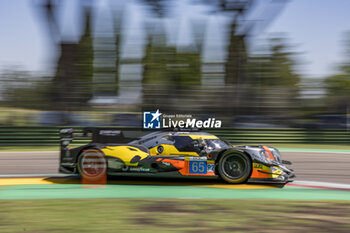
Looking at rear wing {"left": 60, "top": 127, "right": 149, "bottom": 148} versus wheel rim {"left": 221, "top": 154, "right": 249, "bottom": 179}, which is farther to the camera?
rear wing {"left": 60, "top": 127, "right": 149, "bottom": 148}

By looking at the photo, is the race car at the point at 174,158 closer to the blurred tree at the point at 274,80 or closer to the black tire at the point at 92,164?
the black tire at the point at 92,164

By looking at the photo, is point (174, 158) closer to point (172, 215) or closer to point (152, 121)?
point (152, 121)

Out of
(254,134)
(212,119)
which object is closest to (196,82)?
(212,119)

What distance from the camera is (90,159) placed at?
24.7 ft

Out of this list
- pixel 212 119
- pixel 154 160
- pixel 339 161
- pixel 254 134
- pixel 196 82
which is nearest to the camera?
pixel 154 160

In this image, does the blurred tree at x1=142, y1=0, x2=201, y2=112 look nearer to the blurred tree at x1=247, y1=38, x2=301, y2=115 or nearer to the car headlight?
the blurred tree at x1=247, y1=38, x2=301, y2=115

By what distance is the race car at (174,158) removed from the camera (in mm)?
7102

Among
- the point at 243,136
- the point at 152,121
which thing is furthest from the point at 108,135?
the point at 243,136

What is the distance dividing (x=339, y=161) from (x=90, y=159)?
723cm

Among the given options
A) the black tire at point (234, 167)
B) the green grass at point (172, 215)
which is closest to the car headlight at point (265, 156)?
the black tire at point (234, 167)

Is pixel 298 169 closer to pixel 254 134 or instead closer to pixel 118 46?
pixel 254 134

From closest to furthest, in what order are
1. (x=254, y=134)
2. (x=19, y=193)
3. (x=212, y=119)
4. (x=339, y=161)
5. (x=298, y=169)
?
(x=19, y=193)
(x=298, y=169)
(x=339, y=161)
(x=254, y=134)
(x=212, y=119)

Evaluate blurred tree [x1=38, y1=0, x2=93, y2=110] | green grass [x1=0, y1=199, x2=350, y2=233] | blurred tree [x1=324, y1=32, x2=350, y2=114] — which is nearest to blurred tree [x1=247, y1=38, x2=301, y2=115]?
blurred tree [x1=324, y1=32, x2=350, y2=114]

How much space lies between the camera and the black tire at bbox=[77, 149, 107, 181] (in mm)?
7402
